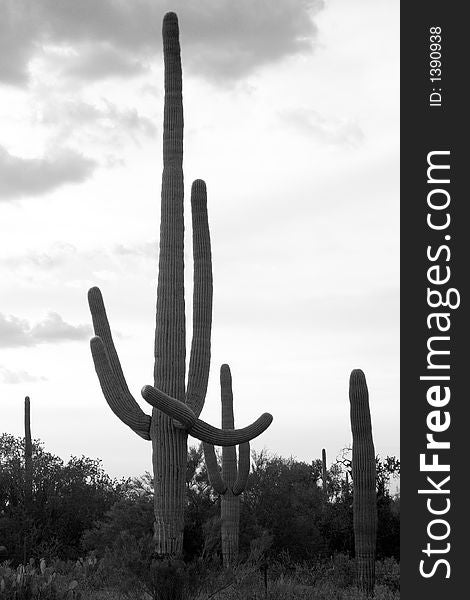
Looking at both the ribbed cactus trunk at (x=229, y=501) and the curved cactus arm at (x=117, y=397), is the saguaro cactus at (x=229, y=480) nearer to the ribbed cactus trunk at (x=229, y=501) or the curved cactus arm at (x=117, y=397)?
the ribbed cactus trunk at (x=229, y=501)

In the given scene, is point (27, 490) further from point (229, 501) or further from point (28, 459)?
point (229, 501)

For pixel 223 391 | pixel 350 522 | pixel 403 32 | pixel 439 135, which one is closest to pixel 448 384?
pixel 439 135

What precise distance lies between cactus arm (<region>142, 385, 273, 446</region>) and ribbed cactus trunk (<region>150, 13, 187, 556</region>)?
311 millimetres

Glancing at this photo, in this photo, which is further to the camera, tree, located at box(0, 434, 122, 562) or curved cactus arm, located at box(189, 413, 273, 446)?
tree, located at box(0, 434, 122, 562)

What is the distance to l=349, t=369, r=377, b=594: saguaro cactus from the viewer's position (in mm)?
17219

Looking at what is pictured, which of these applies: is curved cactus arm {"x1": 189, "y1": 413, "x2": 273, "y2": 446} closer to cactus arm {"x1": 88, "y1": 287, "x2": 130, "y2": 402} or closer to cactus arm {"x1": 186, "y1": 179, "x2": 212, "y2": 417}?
cactus arm {"x1": 186, "y1": 179, "x2": 212, "y2": 417}

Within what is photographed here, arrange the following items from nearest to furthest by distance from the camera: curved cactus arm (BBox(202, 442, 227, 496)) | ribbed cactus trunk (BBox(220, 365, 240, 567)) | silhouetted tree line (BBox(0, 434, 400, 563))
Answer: curved cactus arm (BBox(202, 442, 227, 496))
ribbed cactus trunk (BBox(220, 365, 240, 567))
silhouetted tree line (BBox(0, 434, 400, 563))

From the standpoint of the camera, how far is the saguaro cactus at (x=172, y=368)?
13.6 meters

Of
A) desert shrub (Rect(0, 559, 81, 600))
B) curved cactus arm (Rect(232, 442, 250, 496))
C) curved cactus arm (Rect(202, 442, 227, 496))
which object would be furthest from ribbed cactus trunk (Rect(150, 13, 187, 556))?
curved cactus arm (Rect(232, 442, 250, 496))

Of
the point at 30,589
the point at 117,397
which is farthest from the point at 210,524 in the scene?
the point at 30,589

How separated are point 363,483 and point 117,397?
5.74 m

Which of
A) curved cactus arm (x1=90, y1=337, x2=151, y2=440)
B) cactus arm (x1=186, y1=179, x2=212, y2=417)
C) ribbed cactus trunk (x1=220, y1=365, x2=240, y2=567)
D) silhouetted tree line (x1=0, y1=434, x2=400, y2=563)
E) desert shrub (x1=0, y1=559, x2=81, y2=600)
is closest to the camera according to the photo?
desert shrub (x1=0, y1=559, x2=81, y2=600)

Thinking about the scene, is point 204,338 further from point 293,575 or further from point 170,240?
point 293,575

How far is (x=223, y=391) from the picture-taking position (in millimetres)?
21328
